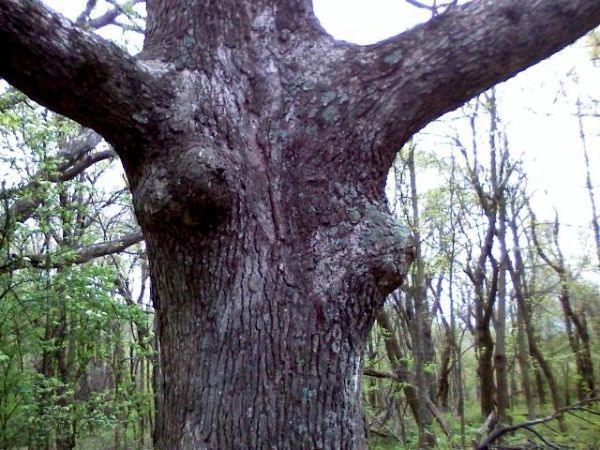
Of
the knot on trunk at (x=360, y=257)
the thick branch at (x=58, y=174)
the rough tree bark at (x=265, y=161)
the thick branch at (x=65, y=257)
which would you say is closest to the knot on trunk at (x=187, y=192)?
the rough tree bark at (x=265, y=161)

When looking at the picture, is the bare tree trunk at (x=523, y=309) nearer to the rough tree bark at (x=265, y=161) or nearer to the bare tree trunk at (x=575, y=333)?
the bare tree trunk at (x=575, y=333)

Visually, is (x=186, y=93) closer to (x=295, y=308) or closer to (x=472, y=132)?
(x=295, y=308)

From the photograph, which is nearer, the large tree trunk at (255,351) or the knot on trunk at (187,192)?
the large tree trunk at (255,351)

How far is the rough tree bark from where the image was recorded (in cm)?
177

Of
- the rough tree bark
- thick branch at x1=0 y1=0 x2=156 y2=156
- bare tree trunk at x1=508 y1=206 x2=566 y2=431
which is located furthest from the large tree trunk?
Answer: bare tree trunk at x1=508 y1=206 x2=566 y2=431

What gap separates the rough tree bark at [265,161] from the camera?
177cm

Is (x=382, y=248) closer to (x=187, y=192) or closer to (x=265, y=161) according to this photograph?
(x=265, y=161)

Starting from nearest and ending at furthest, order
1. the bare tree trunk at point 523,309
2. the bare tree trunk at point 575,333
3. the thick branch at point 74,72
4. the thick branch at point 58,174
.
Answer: the thick branch at point 74,72
the thick branch at point 58,174
the bare tree trunk at point 575,333
the bare tree trunk at point 523,309

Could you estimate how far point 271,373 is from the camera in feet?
5.78

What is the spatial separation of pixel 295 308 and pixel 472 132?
11.4 meters

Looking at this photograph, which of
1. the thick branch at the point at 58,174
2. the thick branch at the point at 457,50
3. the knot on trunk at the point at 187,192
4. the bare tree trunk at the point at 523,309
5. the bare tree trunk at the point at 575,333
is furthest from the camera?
the bare tree trunk at the point at 523,309

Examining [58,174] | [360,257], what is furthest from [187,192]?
[58,174]

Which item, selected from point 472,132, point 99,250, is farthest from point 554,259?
point 99,250

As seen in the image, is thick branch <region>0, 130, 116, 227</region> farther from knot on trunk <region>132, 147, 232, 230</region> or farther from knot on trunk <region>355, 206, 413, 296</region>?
knot on trunk <region>355, 206, 413, 296</region>
